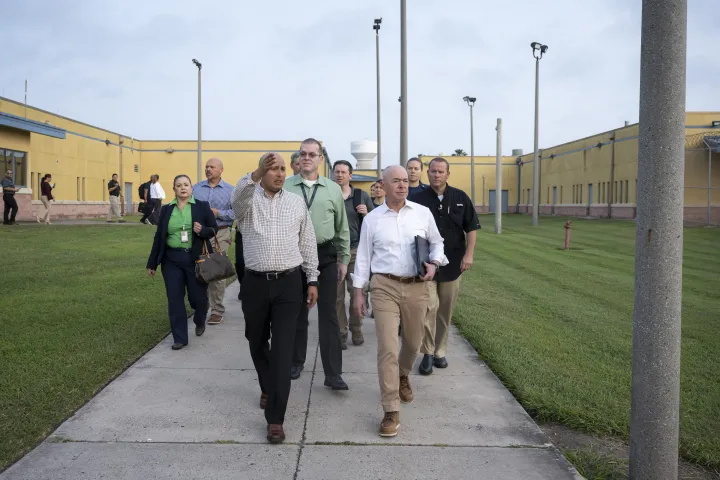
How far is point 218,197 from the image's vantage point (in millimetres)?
9188

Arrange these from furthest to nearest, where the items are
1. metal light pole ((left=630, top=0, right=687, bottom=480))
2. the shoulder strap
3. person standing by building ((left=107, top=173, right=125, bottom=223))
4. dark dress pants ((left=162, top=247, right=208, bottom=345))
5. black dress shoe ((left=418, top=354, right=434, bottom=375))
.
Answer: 1. person standing by building ((left=107, top=173, right=125, bottom=223))
2. the shoulder strap
3. dark dress pants ((left=162, top=247, right=208, bottom=345))
4. black dress shoe ((left=418, top=354, right=434, bottom=375))
5. metal light pole ((left=630, top=0, right=687, bottom=480))

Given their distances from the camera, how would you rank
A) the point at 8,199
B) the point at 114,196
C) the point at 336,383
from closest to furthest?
the point at 336,383 < the point at 8,199 < the point at 114,196

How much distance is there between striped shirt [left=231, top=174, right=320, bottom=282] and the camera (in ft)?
16.2

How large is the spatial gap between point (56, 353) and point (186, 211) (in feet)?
6.66

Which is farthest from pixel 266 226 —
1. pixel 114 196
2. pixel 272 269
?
pixel 114 196

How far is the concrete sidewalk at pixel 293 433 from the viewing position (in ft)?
14.0

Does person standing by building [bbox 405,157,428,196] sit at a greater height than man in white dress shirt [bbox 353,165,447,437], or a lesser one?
greater

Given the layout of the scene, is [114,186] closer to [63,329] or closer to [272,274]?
[63,329]

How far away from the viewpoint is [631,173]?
40.7 metres

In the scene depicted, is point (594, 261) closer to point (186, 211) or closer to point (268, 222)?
point (186, 211)

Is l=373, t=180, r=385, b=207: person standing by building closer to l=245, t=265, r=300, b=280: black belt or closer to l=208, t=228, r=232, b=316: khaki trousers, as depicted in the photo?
l=208, t=228, r=232, b=316: khaki trousers

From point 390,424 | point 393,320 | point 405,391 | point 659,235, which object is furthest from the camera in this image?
point 405,391

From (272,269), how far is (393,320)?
1.03m

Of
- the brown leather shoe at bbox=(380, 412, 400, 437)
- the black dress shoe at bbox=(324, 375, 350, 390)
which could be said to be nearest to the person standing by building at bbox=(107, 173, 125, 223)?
the black dress shoe at bbox=(324, 375, 350, 390)
